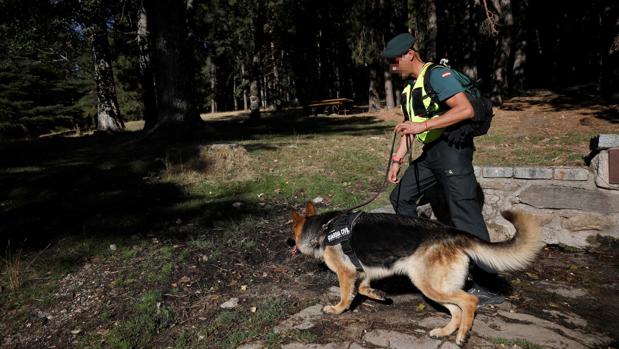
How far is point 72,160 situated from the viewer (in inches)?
391

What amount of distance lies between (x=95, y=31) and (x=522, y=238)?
1567 centimetres

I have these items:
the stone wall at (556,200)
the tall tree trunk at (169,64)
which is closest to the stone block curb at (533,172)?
the stone wall at (556,200)

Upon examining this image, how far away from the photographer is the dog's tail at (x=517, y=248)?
2911 millimetres

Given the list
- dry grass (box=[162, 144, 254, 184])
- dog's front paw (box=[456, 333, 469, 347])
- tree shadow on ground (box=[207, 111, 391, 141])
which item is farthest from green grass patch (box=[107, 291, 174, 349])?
tree shadow on ground (box=[207, 111, 391, 141])

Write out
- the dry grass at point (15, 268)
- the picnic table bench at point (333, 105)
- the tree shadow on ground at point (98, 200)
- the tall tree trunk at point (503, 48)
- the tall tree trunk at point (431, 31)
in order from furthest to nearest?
the picnic table bench at point (333, 105) → the tall tree trunk at point (431, 31) → the tall tree trunk at point (503, 48) → the tree shadow on ground at point (98, 200) → the dry grass at point (15, 268)

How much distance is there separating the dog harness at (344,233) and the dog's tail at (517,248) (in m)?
1.01

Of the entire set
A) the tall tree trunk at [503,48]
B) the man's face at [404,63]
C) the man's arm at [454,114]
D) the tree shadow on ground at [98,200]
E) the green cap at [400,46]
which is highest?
the tall tree trunk at [503,48]

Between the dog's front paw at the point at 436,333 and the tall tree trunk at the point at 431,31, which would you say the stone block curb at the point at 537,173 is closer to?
the dog's front paw at the point at 436,333

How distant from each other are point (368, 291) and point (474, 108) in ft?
6.30

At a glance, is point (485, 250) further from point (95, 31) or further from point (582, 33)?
point (582, 33)

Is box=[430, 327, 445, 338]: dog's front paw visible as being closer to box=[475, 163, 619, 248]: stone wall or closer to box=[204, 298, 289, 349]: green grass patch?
box=[204, 298, 289, 349]: green grass patch

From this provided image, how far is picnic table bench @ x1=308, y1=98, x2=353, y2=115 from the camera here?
78.2 ft

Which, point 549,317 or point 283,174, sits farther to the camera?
point 283,174

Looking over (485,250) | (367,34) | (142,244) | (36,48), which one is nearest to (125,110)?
(36,48)
